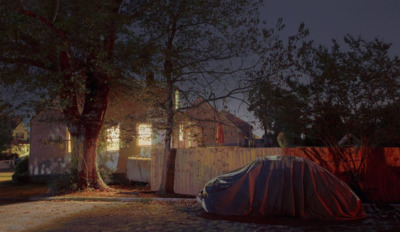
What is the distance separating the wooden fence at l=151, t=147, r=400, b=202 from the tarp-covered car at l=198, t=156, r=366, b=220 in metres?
2.76

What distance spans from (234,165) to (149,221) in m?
4.53

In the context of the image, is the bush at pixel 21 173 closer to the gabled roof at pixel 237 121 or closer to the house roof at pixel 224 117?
the house roof at pixel 224 117

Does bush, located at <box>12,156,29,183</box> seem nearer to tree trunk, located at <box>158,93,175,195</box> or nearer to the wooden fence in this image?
the wooden fence

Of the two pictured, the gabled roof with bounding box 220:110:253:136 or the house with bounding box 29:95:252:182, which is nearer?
the gabled roof with bounding box 220:110:253:136

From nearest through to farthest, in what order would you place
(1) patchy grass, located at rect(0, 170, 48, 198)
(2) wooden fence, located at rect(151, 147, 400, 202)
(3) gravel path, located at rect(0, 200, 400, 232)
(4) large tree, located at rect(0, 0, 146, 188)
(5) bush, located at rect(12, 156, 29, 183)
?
(3) gravel path, located at rect(0, 200, 400, 232) < (2) wooden fence, located at rect(151, 147, 400, 202) < (4) large tree, located at rect(0, 0, 146, 188) < (1) patchy grass, located at rect(0, 170, 48, 198) < (5) bush, located at rect(12, 156, 29, 183)

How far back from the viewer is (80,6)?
12.6 m

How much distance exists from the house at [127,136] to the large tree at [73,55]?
1.16 meters

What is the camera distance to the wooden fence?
35.9 feet

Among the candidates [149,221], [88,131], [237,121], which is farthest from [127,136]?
[149,221]

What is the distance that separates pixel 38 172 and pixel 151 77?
9.42m

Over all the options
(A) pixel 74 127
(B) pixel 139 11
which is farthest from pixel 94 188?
(B) pixel 139 11

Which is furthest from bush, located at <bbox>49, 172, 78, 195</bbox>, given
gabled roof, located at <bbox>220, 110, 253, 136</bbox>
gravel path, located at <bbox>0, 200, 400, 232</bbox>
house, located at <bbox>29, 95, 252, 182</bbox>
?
gabled roof, located at <bbox>220, 110, 253, 136</bbox>

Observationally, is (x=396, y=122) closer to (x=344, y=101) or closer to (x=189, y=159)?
(x=344, y=101)

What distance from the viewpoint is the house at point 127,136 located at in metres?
13.7
